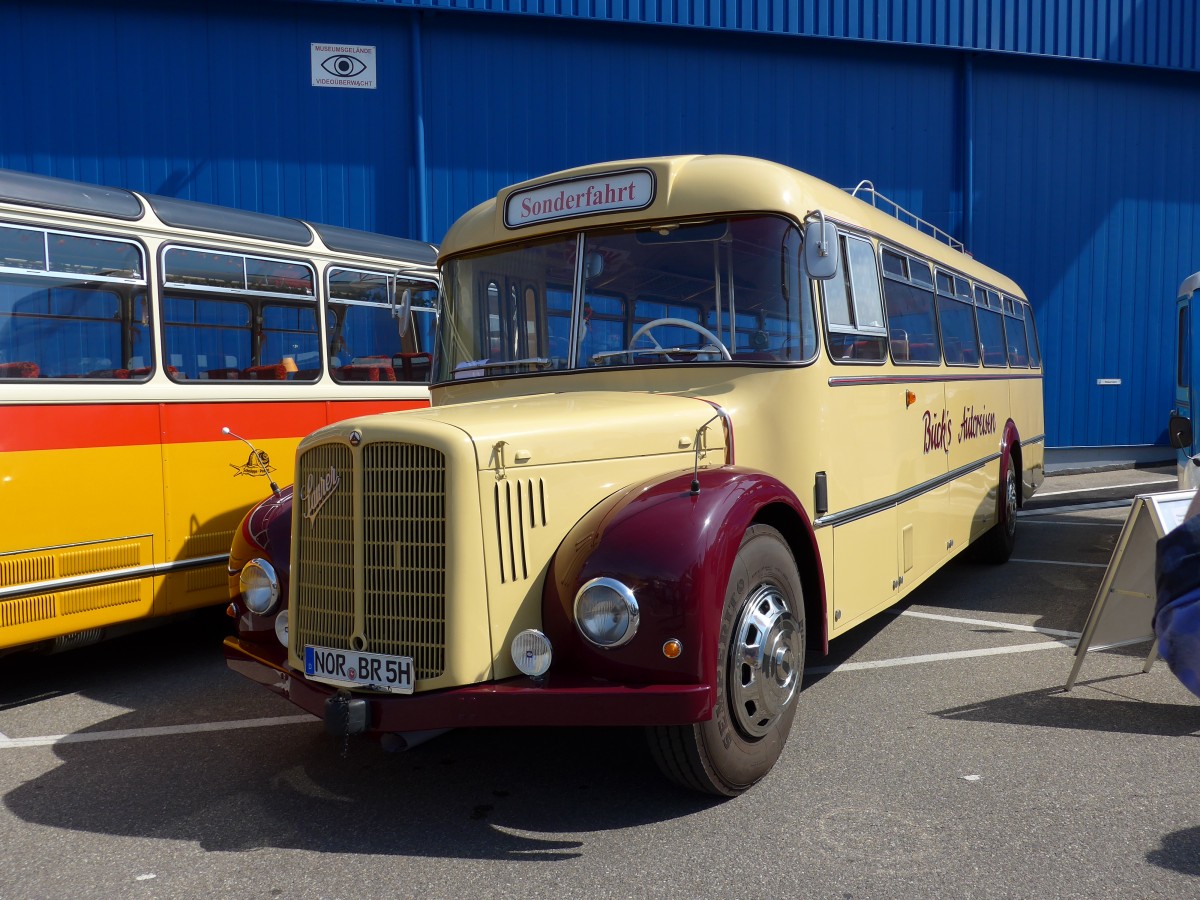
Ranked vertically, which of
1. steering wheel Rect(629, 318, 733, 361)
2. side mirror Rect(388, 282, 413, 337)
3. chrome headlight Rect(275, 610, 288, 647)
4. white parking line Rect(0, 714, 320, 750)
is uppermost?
side mirror Rect(388, 282, 413, 337)

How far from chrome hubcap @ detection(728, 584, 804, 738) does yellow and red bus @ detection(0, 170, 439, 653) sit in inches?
114

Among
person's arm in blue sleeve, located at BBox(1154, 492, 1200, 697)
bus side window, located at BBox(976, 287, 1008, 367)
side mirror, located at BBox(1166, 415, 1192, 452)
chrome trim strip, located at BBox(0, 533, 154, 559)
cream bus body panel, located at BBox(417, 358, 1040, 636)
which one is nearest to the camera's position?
A: person's arm in blue sleeve, located at BBox(1154, 492, 1200, 697)

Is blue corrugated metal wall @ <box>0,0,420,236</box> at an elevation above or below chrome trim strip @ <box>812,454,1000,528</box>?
above

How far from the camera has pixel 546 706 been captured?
3197mm

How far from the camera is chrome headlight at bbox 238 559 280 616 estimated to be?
156 inches

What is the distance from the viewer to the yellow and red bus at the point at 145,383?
512cm

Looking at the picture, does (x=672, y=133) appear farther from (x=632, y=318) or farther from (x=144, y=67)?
(x=632, y=318)

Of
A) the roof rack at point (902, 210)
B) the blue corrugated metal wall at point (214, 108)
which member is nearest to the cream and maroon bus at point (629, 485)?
the roof rack at point (902, 210)

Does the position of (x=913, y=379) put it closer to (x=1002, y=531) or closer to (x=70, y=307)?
(x=1002, y=531)

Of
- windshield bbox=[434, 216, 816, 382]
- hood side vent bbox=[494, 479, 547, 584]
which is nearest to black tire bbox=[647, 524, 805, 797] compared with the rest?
hood side vent bbox=[494, 479, 547, 584]

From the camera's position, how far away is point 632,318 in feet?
14.6

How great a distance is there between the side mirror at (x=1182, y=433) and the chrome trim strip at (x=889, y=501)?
109 inches

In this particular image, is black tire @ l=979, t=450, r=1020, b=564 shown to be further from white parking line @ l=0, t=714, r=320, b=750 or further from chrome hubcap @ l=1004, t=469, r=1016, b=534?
→ white parking line @ l=0, t=714, r=320, b=750

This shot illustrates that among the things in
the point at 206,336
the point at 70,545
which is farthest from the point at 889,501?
the point at 70,545
